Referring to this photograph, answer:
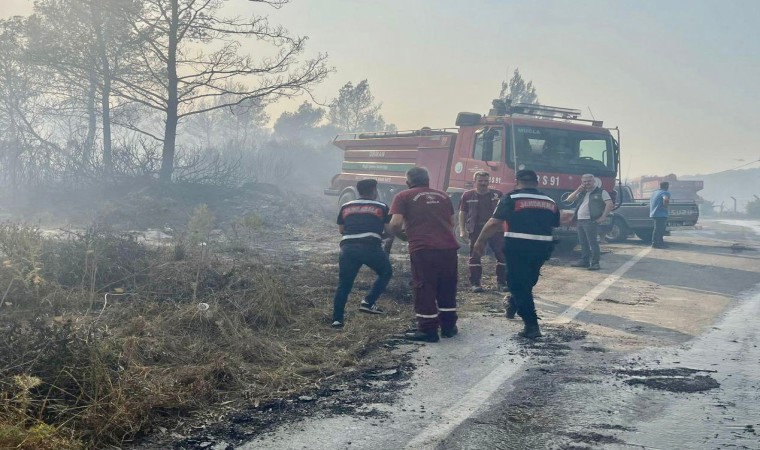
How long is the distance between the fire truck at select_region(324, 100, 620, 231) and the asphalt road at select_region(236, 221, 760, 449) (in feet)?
13.6

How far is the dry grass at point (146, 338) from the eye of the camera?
379 cm

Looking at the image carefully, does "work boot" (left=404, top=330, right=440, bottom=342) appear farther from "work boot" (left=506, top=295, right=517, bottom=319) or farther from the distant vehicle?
the distant vehicle

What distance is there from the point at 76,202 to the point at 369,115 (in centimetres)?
3347

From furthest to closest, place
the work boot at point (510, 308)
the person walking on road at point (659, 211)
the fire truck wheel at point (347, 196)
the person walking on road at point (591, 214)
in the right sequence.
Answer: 1. the fire truck wheel at point (347, 196)
2. the person walking on road at point (659, 211)
3. the person walking on road at point (591, 214)
4. the work boot at point (510, 308)

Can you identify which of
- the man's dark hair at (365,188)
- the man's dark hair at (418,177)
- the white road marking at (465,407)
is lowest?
the white road marking at (465,407)

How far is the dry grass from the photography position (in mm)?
3793

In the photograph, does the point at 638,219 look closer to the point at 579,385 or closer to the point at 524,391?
the point at 579,385

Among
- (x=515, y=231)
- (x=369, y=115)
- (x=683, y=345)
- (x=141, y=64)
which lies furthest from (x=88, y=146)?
→ (x=369, y=115)

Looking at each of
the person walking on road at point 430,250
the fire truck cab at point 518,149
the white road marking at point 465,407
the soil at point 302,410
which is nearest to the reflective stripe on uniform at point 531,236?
the person walking on road at point 430,250

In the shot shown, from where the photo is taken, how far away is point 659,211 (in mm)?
14906

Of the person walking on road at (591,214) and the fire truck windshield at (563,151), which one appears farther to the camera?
the fire truck windshield at (563,151)

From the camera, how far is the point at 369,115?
168ft

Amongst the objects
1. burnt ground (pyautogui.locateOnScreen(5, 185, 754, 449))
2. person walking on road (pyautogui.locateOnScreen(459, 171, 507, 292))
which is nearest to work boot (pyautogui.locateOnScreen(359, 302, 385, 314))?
burnt ground (pyautogui.locateOnScreen(5, 185, 754, 449))

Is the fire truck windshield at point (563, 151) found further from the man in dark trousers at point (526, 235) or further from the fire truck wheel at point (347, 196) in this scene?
the fire truck wheel at point (347, 196)
